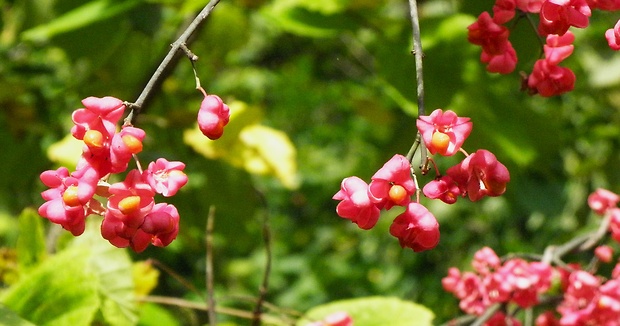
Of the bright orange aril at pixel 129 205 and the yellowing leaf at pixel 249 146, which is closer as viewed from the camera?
the bright orange aril at pixel 129 205

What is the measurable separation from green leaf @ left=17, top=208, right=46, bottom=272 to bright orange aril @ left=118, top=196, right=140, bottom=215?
1.43 ft

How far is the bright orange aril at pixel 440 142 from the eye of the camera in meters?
0.54

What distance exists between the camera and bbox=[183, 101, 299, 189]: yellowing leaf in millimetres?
1285

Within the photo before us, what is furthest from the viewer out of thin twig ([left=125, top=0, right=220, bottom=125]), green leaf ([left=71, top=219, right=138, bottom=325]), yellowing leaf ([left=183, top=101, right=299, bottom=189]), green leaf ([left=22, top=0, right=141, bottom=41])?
yellowing leaf ([left=183, top=101, right=299, bottom=189])

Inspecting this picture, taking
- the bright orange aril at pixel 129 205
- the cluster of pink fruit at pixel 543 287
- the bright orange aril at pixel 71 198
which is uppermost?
the bright orange aril at pixel 71 198

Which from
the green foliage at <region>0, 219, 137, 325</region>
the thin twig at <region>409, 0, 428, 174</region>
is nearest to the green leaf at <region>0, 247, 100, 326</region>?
the green foliage at <region>0, 219, 137, 325</region>

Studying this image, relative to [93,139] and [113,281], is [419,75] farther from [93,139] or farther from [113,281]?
[113,281]

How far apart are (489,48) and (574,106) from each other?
137cm

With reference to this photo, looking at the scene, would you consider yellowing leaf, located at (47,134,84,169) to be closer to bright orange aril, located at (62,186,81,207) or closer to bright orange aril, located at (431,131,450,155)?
bright orange aril, located at (62,186,81,207)

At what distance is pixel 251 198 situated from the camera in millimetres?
1480

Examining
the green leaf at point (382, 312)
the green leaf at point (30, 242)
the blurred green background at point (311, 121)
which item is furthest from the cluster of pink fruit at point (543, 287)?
the green leaf at point (30, 242)

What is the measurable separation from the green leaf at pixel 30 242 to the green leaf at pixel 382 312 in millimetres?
307

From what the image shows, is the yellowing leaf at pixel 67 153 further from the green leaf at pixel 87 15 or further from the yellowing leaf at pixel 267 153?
the yellowing leaf at pixel 267 153

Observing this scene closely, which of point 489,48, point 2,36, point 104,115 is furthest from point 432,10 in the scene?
point 104,115
